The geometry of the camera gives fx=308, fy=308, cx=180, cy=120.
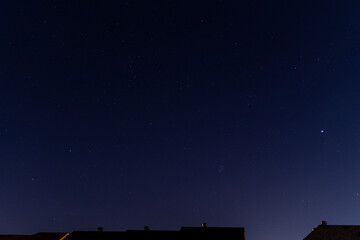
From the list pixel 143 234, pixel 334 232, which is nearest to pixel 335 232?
pixel 334 232

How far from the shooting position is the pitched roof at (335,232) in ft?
73.0

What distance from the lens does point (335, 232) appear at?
76.1 ft

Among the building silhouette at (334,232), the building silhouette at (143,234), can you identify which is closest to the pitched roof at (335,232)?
the building silhouette at (334,232)

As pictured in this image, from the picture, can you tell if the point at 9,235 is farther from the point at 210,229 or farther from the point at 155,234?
the point at 210,229

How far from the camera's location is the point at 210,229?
69.9ft

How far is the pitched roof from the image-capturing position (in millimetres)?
22266

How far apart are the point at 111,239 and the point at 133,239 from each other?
1.82 metres

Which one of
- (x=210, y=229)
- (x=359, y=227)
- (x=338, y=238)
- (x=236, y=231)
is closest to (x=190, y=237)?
(x=210, y=229)

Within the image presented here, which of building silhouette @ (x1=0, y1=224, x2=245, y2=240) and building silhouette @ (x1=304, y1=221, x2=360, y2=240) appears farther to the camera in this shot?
building silhouette @ (x1=304, y1=221, x2=360, y2=240)

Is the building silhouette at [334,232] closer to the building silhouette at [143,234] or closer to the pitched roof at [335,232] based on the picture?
the pitched roof at [335,232]

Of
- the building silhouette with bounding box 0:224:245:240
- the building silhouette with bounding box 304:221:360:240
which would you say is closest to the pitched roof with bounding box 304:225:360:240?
the building silhouette with bounding box 304:221:360:240

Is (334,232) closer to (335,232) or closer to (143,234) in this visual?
(335,232)

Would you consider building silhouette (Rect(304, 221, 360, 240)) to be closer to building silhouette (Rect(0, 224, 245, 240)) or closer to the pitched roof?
the pitched roof

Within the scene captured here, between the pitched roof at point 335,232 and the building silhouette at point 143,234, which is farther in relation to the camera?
the pitched roof at point 335,232
